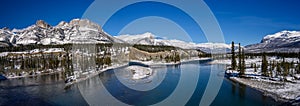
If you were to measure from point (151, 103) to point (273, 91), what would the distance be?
51.8 ft

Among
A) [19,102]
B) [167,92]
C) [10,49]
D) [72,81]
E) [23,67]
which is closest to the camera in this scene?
[19,102]

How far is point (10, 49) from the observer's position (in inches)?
5792

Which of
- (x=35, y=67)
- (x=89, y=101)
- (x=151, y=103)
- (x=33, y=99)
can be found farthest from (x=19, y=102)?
(x=35, y=67)

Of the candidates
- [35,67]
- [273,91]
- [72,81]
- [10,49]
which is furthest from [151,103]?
[10,49]

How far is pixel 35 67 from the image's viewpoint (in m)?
77.6

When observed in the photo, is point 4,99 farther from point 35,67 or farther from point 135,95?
point 35,67

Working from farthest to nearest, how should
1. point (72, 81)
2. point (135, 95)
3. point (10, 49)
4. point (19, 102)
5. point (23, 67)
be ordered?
point (10, 49), point (23, 67), point (72, 81), point (135, 95), point (19, 102)

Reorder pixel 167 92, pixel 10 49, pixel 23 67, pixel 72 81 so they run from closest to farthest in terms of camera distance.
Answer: pixel 167 92, pixel 72 81, pixel 23 67, pixel 10 49

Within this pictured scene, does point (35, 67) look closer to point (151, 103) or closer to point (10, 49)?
point (151, 103)

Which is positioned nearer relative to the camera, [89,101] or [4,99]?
[89,101]

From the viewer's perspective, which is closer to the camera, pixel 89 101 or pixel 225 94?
pixel 89 101

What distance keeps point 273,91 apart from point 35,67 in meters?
69.9

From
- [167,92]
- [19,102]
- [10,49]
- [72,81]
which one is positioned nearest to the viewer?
[19,102]

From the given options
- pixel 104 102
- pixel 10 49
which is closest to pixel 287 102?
pixel 104 102
